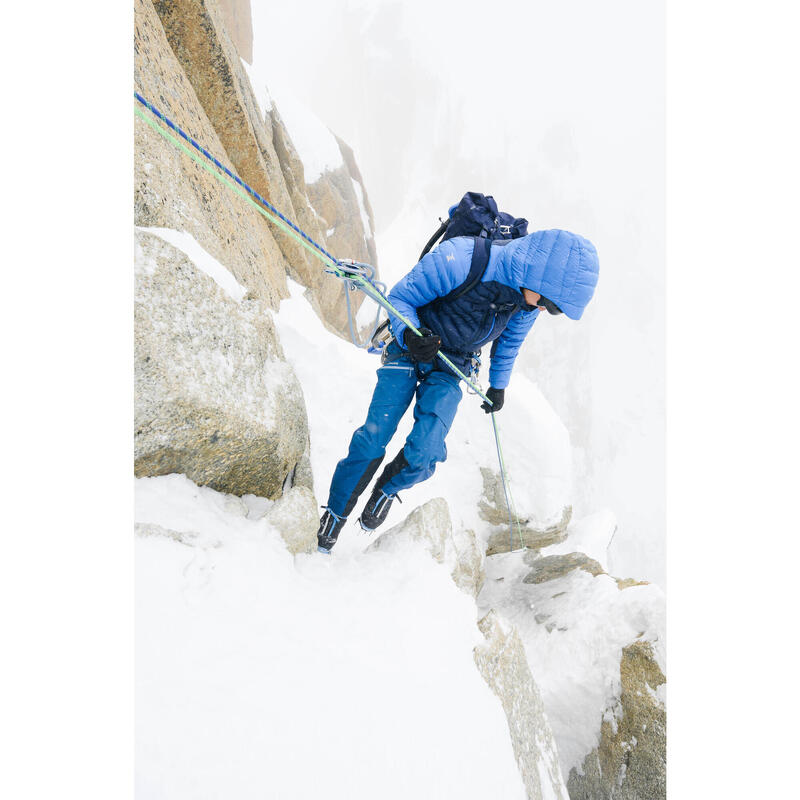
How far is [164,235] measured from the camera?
2.44 meters

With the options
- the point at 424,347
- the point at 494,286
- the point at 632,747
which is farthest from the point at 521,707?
the point at 494,286

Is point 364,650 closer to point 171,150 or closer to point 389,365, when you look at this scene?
point 389,365

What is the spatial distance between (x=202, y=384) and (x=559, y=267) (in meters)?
2.12

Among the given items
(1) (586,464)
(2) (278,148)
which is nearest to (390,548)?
(2) (278,148)

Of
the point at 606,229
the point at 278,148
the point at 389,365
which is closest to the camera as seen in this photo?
the point at 389,365

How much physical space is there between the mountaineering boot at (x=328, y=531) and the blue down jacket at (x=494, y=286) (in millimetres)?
1255

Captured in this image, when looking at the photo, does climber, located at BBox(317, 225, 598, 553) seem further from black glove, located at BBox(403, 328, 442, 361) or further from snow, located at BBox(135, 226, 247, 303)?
snow, located at BBox(135, 226, 247, 303)

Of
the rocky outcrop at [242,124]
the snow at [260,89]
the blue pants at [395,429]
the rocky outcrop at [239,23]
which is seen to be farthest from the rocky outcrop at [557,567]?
the rocky outcrop at [239,23]

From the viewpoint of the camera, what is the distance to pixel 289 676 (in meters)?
1.60

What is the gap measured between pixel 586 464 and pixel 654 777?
3495 cm

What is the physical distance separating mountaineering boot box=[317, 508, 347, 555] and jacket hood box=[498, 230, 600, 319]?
1939 millimetres

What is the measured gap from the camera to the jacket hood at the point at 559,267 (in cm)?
248

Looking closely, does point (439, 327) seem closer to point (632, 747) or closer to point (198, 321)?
point (198, 321)

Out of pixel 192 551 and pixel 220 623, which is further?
pixel 192 551
